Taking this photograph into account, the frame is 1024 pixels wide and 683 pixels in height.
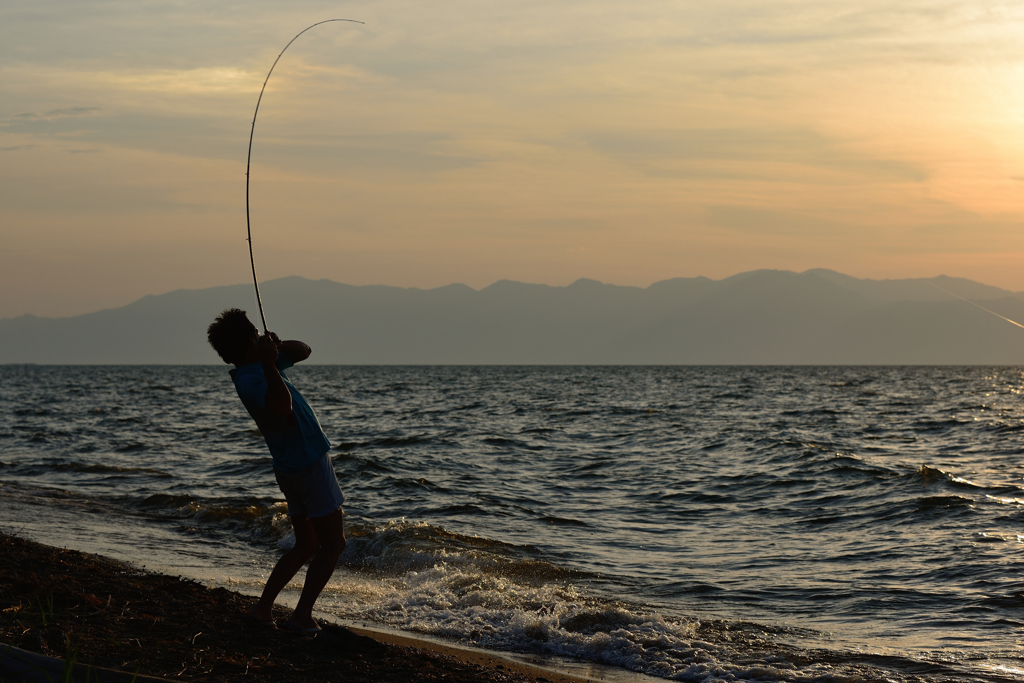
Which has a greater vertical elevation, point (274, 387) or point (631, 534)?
point (274, 387)

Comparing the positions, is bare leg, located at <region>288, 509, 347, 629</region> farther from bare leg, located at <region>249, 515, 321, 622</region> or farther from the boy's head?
the boy's head

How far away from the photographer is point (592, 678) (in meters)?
5.45

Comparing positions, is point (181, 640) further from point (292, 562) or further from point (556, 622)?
point (556, 622)

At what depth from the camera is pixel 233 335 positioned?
456 cm

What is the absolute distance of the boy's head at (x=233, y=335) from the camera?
456 centimetres

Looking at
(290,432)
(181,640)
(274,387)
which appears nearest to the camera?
(274,387)

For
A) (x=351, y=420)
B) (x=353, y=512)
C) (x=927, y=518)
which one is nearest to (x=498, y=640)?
(x=353, y=512)

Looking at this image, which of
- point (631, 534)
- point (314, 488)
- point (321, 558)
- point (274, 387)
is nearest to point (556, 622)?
point (321, 558)

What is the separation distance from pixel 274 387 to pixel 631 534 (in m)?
7.01

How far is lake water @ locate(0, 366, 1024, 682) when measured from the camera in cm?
630

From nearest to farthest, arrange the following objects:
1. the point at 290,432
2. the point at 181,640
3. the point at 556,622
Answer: the point at 181,640, the point at 290,432, the point at 556,622

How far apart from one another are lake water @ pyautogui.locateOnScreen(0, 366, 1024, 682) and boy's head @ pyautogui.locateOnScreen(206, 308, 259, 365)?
2.94 metres

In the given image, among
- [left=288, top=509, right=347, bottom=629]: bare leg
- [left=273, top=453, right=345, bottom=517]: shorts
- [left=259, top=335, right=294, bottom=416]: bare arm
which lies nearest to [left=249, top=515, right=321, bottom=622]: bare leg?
[left=288, top=509, right=347, bottom=629]: bare leg

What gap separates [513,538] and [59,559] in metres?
5.00
